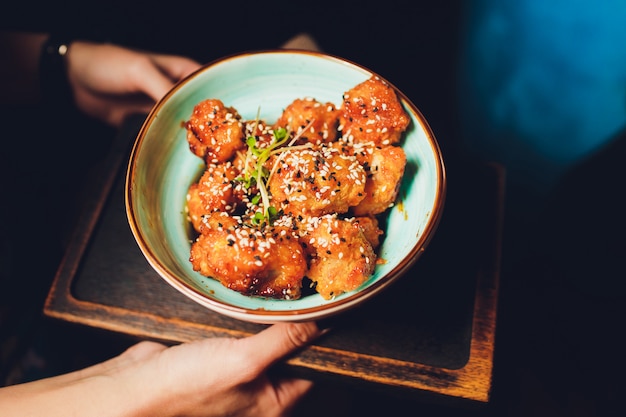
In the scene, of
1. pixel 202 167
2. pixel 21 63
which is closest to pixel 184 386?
pixel 202 167

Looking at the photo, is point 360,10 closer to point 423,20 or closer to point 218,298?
point 423,20

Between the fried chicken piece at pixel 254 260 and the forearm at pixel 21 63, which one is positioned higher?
the forearm at pixel 21 63

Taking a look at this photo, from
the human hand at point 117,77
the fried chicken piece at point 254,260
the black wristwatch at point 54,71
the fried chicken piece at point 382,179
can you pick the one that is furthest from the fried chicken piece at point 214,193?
the black wristwatch at point 54,71

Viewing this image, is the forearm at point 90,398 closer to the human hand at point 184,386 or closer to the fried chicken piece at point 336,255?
the human hand at point 184,386

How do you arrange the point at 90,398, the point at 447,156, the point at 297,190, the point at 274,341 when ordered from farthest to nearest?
the point at 447,156, the point at 90,398, the point at 274,341, the point at 297,190

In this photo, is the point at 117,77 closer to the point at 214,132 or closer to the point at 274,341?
the point at 214,132

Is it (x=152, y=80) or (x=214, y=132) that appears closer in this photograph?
(x=214, y=132)

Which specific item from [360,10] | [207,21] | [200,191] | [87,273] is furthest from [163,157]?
[360,10]
